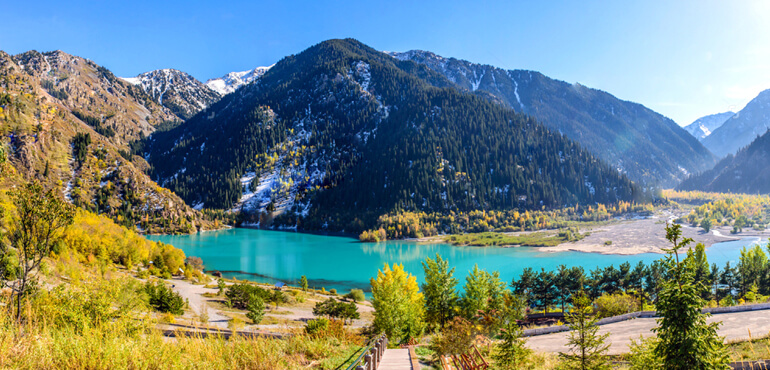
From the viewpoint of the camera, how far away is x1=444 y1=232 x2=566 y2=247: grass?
101m

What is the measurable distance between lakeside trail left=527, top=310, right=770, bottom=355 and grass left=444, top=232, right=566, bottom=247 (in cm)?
8187

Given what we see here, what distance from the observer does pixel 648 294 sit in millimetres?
38406

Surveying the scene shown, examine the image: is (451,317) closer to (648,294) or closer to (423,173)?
(648,294)

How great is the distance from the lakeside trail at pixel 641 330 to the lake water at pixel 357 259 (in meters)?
35.1

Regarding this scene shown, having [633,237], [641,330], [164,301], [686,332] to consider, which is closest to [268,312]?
[164,301]

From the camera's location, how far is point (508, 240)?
105250mm

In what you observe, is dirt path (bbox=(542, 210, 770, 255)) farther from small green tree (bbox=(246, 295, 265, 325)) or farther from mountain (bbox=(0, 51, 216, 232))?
mountain (bbox=(0, 51, 216, 232))

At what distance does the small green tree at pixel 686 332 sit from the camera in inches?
283

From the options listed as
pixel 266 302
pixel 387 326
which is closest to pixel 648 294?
pixel 387 326

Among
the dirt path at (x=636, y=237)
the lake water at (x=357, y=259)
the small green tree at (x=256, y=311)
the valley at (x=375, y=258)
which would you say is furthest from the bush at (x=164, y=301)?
the dirt path at (x=636, y=237)

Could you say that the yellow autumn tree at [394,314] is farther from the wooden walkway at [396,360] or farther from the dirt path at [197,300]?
the wooden walkway at [396,360]

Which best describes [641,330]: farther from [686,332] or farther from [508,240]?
[508,240]

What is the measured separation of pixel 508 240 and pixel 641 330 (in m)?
88.0

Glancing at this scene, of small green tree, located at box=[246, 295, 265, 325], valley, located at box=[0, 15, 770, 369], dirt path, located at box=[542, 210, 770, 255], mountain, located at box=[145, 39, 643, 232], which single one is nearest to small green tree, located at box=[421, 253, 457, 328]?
valley, located at box=[0, 15, 770, 369]
